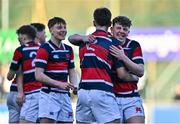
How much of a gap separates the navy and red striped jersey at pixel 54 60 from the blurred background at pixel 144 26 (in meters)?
14.8

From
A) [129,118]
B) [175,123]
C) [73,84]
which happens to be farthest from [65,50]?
[175,123]

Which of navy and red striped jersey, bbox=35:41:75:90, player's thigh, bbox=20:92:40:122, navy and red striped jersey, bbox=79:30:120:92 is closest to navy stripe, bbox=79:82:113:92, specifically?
navy and red striped jersey, bbox=79:30:120:92

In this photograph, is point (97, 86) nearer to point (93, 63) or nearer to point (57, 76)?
point (93, 63)

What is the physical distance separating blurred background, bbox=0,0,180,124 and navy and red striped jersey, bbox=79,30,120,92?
612 inches

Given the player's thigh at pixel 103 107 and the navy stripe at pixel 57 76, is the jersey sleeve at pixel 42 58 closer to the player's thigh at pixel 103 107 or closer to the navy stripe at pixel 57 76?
the navy stripe at pixel 57 76

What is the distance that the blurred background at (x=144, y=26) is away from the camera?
22297 millimetres

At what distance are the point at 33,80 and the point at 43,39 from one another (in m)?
0.51

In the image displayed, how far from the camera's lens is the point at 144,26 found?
76.2 feet

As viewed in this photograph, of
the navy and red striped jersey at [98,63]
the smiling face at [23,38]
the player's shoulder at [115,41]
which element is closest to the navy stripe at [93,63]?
the navy and red striped jersey at [98,63]

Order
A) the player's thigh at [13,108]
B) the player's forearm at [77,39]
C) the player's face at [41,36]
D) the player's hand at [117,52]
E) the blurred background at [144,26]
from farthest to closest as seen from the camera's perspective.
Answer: the blurred background at [144,26], the player's thigh at [13,108], the player's face at [41,36], the player's forearm at [77,39], the player's hand at [117,52]

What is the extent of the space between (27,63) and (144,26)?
50.5 ft

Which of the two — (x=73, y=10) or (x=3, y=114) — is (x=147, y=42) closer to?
(x=73, y=10)

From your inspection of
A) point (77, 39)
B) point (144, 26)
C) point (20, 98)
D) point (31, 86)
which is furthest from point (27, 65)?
point (144, 26)

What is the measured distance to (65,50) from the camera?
714 cm
